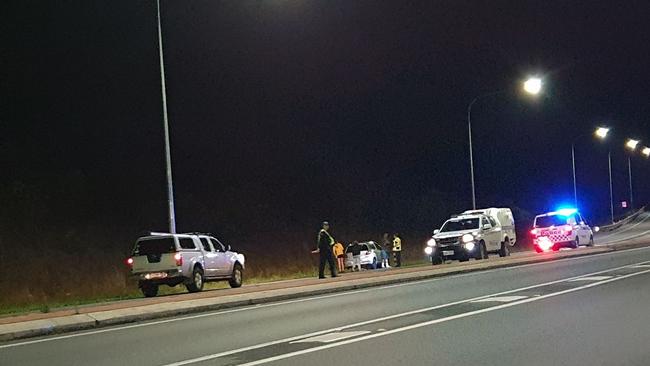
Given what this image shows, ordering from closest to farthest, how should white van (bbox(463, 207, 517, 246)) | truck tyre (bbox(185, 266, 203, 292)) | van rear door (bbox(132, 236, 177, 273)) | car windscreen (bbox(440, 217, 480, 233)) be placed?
1. van rear door (bbox(132, 236, 177, 273))
2. truck tyre (bbox(185, 266, 203, 292))
3. car windscreen (bbox(440, 217, 480, 233))
4. white van (bbox(463, 207, 517, 246))

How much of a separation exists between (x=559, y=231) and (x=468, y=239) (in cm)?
855

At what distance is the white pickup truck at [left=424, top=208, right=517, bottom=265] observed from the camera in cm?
3275

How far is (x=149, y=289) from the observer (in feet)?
78.9

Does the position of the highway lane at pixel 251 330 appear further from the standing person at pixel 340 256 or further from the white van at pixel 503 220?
the standing person at pixel 340 256

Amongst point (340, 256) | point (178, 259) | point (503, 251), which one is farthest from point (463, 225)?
point (178, 259)

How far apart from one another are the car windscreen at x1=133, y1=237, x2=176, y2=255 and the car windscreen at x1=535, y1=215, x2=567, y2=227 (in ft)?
71.8

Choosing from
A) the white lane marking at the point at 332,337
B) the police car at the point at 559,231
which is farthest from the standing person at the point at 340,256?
the white lane marking at the point at 332,337

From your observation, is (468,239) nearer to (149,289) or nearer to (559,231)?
(559,231)

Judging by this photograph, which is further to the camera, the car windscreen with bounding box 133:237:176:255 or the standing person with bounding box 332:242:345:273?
the standing person with bounding box 332:242:345:273

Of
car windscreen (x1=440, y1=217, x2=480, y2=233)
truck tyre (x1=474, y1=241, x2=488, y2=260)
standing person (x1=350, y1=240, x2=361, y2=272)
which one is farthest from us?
standing person (x1=350, y1=240, x2=361, y2=272)

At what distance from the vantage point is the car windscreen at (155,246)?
78.4 feet

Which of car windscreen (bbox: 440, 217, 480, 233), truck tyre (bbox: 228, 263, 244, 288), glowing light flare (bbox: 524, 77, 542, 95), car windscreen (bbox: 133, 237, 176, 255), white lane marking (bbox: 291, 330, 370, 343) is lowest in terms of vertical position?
truck tyre (bbox: 228, 263, 244, 288)

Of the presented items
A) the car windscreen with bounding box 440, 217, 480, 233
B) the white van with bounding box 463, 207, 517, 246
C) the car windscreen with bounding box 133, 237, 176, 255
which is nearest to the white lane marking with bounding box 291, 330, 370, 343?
the car windscreen with bounding box 133, 237, 176, 255

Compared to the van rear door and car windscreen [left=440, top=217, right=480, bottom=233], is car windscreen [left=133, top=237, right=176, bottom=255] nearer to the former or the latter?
the van rear door
